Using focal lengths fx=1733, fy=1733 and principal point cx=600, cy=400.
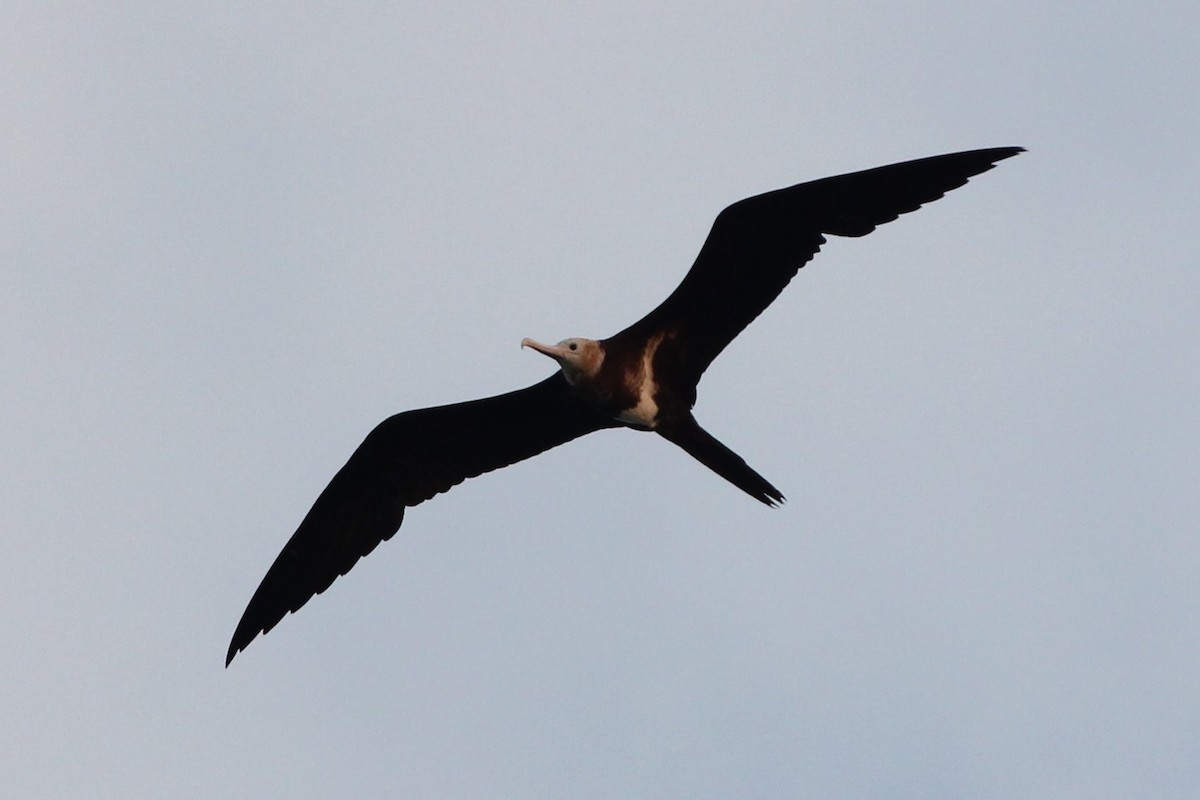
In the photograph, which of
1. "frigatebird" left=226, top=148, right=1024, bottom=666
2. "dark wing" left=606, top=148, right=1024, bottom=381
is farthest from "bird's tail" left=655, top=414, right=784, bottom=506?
"dark wing" left=606, top=148, right=1024, bottom=381

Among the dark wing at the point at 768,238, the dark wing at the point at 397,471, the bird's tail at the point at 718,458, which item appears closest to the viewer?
the dark wing at the point at 768,238

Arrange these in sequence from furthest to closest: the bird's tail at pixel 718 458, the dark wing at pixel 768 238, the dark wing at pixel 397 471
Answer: the dark wing at pixel 397 471, the bird's tail at pixel 718 458, the dark wing at pixel 768 238

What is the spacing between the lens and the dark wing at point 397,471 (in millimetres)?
8312

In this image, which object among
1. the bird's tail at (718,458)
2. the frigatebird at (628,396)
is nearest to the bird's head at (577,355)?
the frigatebird at (628,396)

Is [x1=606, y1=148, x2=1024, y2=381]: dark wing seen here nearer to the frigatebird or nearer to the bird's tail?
the frigatebird

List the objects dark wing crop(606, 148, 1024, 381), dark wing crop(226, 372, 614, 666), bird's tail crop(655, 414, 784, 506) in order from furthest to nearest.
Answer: dark wing crop(226, 372, 614, 666) < bird's tail crop(655, 414, 784, 506) < dark wing crop(606, 148, 1024, 381)

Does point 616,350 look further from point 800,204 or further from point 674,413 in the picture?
point 800,204

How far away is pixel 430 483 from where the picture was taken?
8.57 m

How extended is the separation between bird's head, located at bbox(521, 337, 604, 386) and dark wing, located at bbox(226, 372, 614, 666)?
11.9 inches

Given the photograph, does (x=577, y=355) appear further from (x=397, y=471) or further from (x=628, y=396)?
(x=397, y=471)

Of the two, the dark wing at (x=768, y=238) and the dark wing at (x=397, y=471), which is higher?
the dark wing at (x=768, y=238)

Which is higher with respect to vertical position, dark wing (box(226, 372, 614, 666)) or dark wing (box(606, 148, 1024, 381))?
dark wing (box(606, 148, 1024, 381))

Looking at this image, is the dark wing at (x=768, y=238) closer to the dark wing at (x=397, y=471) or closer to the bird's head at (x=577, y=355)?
the bird's head at (x=577, y=355)

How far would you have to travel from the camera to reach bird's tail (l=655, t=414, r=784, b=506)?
7.64 metres
